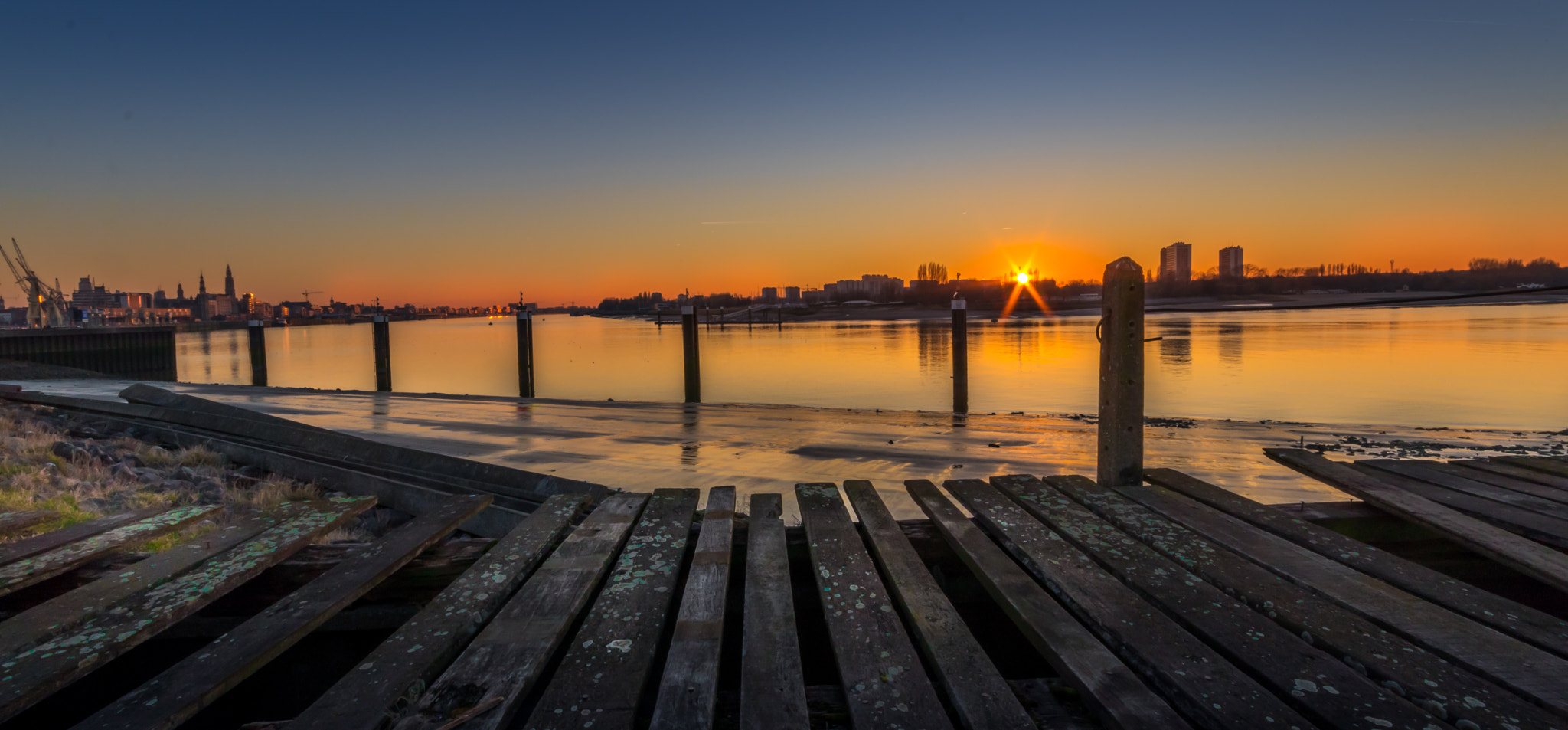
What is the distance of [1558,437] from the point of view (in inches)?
350

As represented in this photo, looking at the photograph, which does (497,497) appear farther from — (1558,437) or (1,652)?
(1558,437)

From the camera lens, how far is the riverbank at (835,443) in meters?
6.61

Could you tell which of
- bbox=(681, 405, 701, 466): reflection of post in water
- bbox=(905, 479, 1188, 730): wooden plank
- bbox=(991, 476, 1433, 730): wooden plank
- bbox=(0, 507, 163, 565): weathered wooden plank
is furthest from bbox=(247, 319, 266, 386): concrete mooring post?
bbox=(991, 476, 1433, 730): wooden plank

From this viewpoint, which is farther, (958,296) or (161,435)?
(958,296)

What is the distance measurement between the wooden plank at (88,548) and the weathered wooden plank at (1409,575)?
3782 mm

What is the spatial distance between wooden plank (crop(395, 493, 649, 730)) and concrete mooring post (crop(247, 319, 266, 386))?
70.8ft

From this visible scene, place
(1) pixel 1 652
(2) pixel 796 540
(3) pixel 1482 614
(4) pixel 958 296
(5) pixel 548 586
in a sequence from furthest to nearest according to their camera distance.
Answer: (4) pixel 958 296, (2) pixel 796 540, (5) pixel 548 586, (3) pixel 1482 614, (1) pixel 1 652

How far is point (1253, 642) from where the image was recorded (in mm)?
1690

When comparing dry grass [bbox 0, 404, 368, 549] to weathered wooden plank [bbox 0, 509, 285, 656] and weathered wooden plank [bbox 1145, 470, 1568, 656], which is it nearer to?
weathered wooden plank [bbox 0, 509, 285, 656]

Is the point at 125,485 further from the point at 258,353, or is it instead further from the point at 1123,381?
the point at 258,353

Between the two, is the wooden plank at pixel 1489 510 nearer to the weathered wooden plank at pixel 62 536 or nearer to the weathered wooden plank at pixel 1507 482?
the weathered wooden plank at pixel 1507 482

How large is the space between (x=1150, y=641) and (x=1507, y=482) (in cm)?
269

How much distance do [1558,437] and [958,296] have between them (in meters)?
7.68

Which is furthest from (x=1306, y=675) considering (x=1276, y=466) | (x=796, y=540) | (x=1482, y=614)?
(x=1276, y=466)
